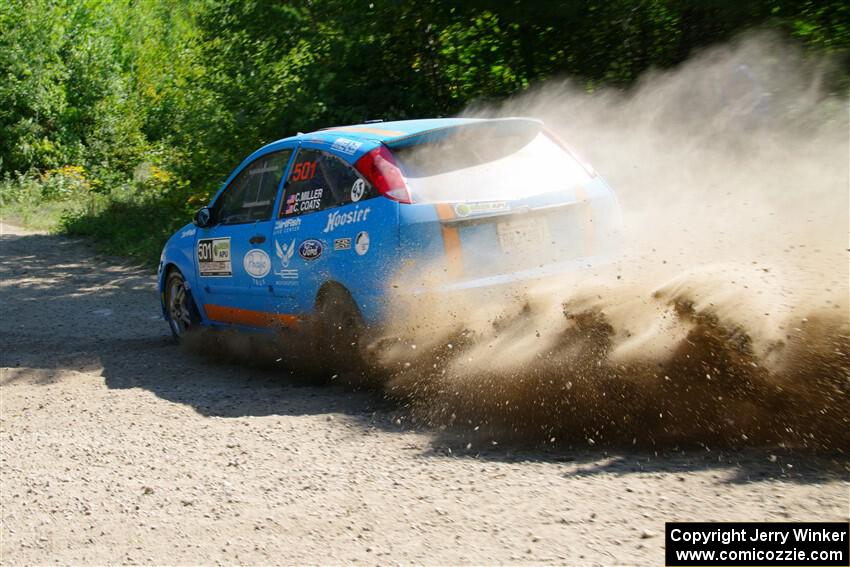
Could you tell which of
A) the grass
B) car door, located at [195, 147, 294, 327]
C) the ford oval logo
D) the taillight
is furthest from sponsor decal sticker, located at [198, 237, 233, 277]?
the grass

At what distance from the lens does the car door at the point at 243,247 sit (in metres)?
7.16

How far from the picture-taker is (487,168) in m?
6.25

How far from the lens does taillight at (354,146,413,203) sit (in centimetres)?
594

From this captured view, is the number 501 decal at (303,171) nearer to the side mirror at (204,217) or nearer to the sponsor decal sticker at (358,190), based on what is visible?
the sponsor decal sticker at (358,190)

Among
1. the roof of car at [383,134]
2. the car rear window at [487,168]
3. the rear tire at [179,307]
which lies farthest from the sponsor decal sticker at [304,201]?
the rear tire at [179,307]

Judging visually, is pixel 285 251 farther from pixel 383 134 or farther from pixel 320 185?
pixel 383 134

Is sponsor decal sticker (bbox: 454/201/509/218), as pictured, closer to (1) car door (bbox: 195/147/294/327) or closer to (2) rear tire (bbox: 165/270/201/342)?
(1) car door (bbox: 195/147/294/327)

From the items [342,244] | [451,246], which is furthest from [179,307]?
[451,246]

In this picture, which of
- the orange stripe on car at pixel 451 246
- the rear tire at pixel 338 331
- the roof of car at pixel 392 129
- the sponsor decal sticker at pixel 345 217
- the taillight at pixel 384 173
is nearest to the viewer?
the orange stripe on car at pixel 451 246

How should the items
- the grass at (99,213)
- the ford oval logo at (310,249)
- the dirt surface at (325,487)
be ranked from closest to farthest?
1. the dirt surface at (325,487)
2. the ford oval logo at (310,249)
3. the grass at (99,213)

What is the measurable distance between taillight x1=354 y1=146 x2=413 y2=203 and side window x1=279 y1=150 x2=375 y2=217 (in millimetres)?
60

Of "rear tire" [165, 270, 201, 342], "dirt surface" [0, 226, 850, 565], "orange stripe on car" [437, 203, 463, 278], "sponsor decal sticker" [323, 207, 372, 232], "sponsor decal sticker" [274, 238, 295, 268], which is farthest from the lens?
"rear tire" [165, 270, 201, 342]

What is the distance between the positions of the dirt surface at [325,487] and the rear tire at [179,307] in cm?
165

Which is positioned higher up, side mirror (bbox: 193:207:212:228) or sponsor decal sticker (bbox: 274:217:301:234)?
side mirror (bbox: 193:207:212:228)
